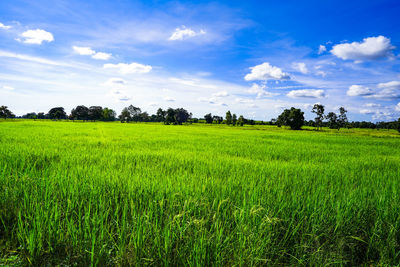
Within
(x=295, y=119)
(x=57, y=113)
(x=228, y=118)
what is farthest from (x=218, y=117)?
(x=57, y=113)

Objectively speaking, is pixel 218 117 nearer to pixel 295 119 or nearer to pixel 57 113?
pixel 295 119

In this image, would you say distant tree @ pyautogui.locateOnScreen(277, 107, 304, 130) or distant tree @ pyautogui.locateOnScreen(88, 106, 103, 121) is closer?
distant tree @ pyautogui.locateOnScreen(277, 107, 304, 130)

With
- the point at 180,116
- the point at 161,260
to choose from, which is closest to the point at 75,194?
the point at 161,260

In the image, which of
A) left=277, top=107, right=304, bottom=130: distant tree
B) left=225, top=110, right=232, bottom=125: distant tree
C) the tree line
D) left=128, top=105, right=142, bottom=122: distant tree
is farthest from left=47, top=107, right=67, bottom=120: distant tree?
left=277, top=107, right=304, bottom=130: distant tree

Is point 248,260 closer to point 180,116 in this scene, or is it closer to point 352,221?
point 352,221

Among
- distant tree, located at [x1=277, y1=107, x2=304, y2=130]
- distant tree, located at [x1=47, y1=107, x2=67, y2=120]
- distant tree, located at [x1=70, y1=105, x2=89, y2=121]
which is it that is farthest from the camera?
distant tree, located at [x1=47, y1=107, x2=67, y2=120]

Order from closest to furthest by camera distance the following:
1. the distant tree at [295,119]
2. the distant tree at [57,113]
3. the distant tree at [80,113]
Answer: the distant tree at [295,119] → the distant tree at [80,113] → the distant tree at [57,113]

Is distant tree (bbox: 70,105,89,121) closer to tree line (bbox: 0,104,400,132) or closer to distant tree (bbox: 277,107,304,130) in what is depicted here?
tree line (bbox: 0,104,400,132)

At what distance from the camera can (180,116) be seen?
423 ft

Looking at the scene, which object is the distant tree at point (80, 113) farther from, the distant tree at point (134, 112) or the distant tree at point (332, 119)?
the distant tree at point (332, 119)

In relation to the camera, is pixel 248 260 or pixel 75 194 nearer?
pixel 248 260

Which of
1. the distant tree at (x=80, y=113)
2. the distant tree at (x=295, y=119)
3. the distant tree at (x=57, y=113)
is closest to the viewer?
the distant tree at (x=295, y=119)

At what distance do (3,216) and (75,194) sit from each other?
76 centimetres

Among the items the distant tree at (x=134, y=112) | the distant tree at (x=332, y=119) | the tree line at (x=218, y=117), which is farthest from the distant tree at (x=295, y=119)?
the distant tree at (x=134, y=112)
